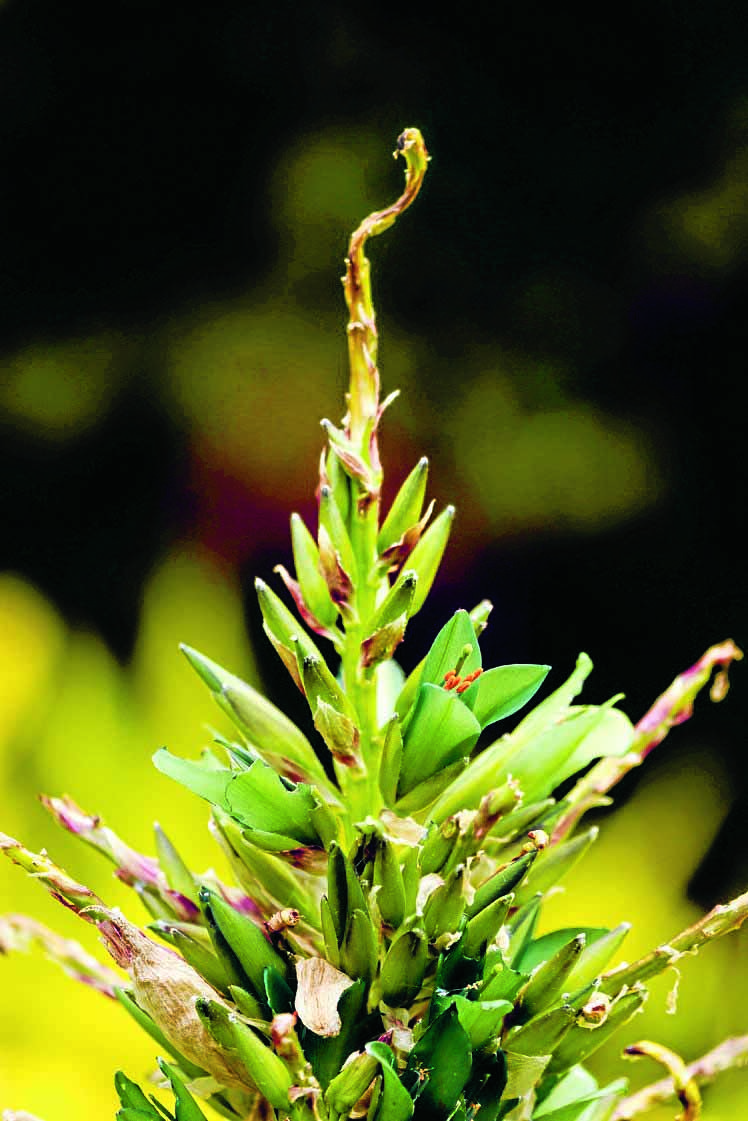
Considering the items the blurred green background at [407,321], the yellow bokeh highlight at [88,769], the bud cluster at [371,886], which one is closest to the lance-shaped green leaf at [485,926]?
the bud cluster at [371,886]

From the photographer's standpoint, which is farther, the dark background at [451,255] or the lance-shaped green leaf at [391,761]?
the dark background at [451,255]

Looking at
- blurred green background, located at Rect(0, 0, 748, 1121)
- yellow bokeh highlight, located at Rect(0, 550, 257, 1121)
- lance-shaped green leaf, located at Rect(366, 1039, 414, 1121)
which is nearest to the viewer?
lance-shaped green leaf, located at Rect(366, 1039, 414, 1121)

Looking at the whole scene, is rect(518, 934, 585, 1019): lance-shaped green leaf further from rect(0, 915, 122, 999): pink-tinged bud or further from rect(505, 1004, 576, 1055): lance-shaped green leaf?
rect(0, 915, 122, 999): pink-tinged bud

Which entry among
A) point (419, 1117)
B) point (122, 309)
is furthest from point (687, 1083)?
point (122, 309)

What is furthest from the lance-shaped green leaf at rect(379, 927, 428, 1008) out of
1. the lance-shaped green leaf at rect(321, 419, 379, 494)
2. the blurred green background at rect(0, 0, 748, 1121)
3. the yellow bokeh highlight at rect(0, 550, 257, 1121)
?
the blurred green background at rect(0, 0, 748, 1121)

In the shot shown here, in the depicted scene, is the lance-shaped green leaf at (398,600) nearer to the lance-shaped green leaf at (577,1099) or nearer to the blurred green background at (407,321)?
the lance-shaped green leaf at (577,1099)

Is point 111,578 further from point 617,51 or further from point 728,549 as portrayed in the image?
point 617,51

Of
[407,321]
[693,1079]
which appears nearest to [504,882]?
[693,1079]
